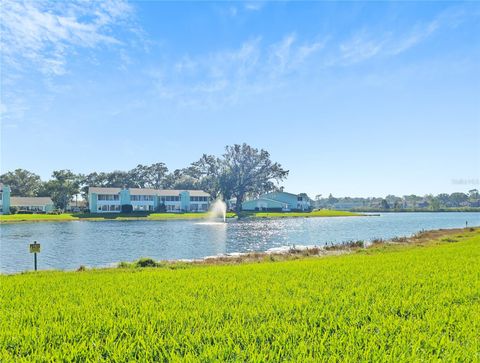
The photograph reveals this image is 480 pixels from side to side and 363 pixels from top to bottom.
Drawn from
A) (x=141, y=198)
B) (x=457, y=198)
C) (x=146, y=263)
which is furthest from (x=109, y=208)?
(x=457, y=198)

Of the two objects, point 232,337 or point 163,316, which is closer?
point 232,337

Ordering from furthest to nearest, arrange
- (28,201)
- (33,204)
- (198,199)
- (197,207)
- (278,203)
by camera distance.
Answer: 1. (278,203)
2. (198,199)
3. (197,207)
4. (28,201)
5. (33,204)

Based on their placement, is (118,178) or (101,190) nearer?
(101,190)

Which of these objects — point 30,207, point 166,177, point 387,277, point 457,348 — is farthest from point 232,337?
point 166,177

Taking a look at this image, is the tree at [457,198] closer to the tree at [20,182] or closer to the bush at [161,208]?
the bush at [161,208]

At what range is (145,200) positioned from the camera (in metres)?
96.3

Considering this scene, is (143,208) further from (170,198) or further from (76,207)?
(76,207)

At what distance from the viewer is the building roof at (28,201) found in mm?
89125

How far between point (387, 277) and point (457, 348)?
593cm

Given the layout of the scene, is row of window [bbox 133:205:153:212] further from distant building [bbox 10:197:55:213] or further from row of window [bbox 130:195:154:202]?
distant building [bbox 10:197:55:213]

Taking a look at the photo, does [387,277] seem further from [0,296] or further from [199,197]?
[199,197]

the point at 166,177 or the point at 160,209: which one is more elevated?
the point at 166,177

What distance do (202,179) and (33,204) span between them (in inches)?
1840

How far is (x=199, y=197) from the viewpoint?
347 ft
